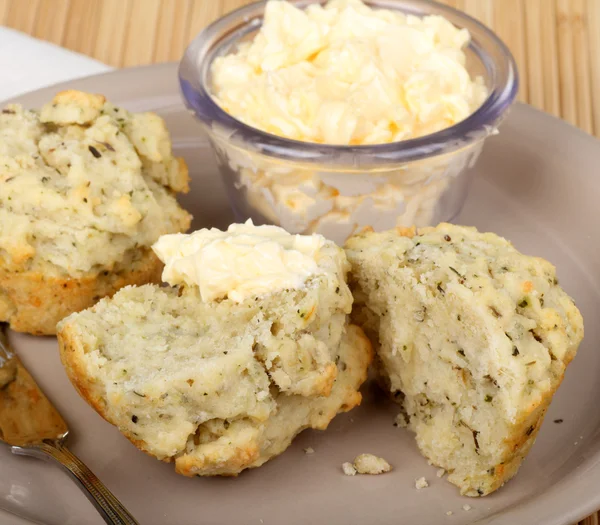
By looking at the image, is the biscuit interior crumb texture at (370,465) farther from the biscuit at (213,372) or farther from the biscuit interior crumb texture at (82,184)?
the biscuit interior crumb texture at (82,184)

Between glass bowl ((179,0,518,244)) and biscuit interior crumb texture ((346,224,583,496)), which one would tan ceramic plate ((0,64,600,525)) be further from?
glass bowl ((179,0,518,244))

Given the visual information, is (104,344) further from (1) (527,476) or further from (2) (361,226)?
(1) (527,476)

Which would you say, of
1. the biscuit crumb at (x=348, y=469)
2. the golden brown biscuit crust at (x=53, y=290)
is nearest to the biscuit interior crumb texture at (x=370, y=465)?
the biscuit crumb at (x=348, y=469)

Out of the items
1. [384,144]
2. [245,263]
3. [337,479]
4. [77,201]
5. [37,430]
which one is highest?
[384,144]

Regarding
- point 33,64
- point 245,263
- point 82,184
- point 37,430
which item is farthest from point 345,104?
point 33,64

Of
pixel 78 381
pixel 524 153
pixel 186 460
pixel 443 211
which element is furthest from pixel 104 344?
pixel 524 153

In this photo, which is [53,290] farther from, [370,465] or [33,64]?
Result: [33,64]

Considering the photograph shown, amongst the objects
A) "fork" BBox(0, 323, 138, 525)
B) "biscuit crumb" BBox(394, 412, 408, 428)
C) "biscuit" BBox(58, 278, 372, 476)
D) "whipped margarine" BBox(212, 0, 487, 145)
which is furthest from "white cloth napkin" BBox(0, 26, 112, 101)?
"biscuit crumb" BBox(394, 412, 408, 428)
